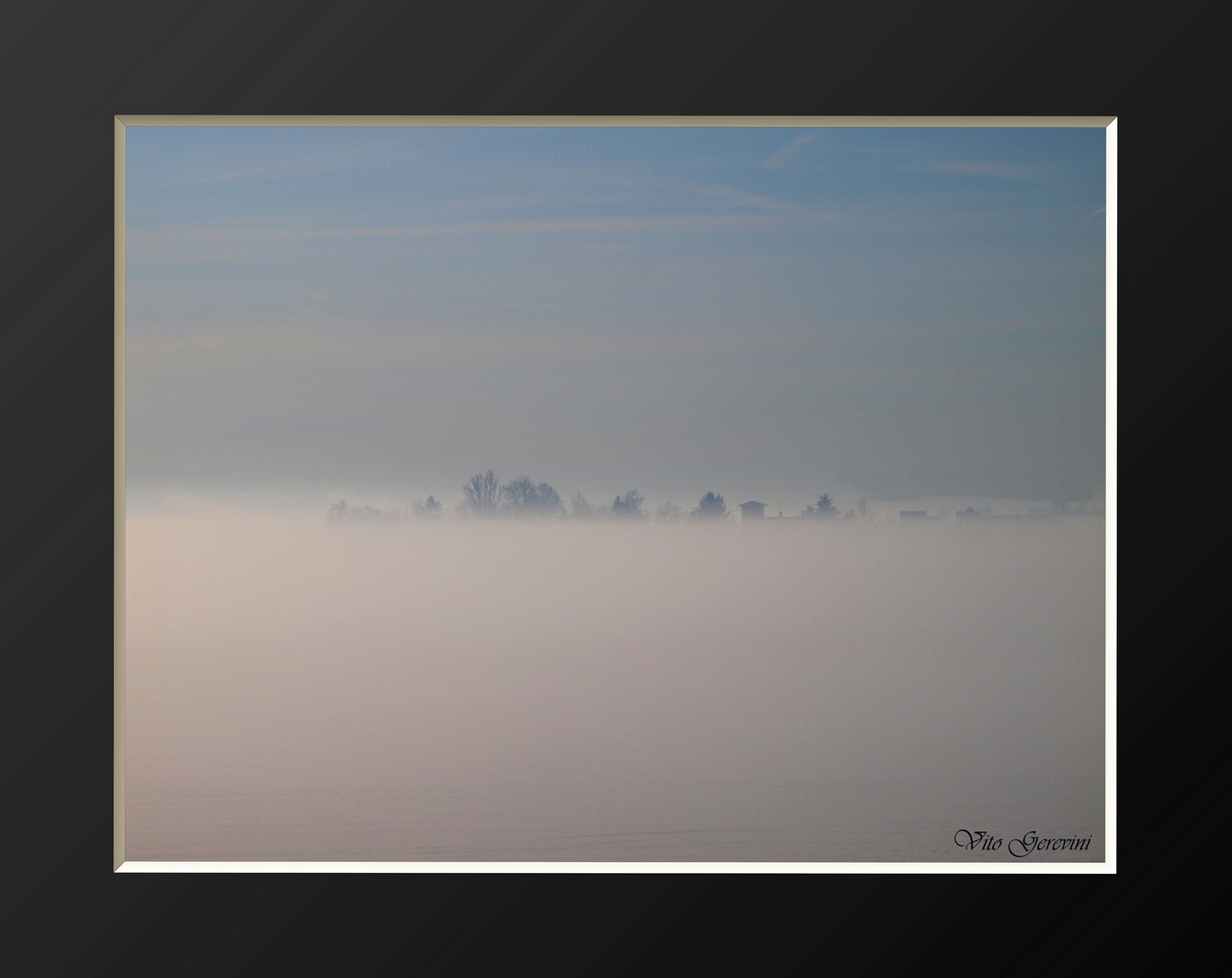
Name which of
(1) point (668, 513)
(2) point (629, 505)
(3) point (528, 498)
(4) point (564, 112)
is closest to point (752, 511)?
(1) point (668, 513)

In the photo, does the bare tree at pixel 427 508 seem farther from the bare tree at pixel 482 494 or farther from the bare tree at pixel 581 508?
the bare tree at pixel 581 508

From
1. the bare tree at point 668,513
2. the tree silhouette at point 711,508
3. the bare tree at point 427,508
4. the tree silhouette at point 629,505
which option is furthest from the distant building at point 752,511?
the bare tree at point 427,508

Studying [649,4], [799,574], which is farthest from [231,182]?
[799,574]

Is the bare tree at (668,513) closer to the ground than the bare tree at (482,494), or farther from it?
closer to the ground

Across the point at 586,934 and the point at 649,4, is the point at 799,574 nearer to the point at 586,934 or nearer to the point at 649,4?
the point at 586,934

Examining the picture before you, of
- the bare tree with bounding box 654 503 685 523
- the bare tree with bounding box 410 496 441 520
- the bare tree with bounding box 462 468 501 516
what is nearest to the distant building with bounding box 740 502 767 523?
the bare tree with bounding box 654 503 685 523

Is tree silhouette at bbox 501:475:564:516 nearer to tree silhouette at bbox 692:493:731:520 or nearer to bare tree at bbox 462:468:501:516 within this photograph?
bare tree at bbox 462:468:501:516

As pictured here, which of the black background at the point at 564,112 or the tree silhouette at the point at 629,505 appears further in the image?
the tree silhouette at the point at 629,505
